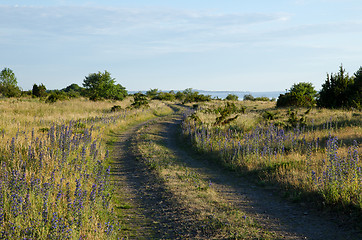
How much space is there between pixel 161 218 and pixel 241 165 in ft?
14.9

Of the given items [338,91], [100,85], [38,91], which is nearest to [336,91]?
[338,91]

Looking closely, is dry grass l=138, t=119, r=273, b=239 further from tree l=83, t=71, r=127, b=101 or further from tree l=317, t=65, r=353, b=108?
tree l=83, t=71, r=127, b=101

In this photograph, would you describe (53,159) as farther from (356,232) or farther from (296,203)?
(356,232)

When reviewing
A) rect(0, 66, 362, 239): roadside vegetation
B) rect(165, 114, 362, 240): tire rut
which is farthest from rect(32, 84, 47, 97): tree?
rect(165, 114, 362, 240): tire rut

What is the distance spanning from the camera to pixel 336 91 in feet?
79.9

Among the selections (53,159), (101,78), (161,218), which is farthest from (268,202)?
(101,78)

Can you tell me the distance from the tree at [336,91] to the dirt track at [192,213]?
19273 millimetres

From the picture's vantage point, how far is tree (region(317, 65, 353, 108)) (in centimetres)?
2395

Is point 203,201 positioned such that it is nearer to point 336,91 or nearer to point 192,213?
point 192,213

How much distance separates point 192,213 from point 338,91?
23.3 m

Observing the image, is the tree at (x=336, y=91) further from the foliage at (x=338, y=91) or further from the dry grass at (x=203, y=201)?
the dry grass at (x=203, y=201)

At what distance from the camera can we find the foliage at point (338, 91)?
23578 millimetres

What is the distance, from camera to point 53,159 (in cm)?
766

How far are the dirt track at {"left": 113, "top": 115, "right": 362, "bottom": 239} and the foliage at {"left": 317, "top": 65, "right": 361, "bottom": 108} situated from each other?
62.7 feet
